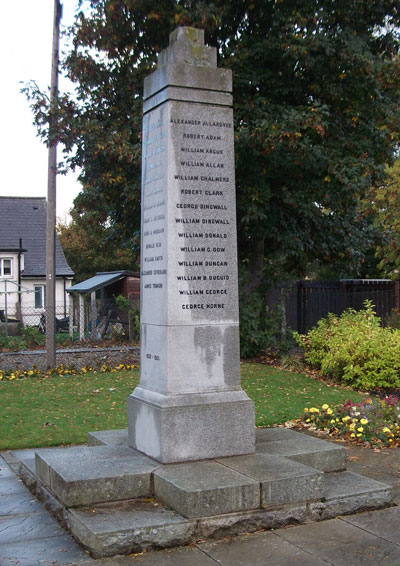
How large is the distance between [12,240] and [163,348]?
38606 mm

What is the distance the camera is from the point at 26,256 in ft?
142

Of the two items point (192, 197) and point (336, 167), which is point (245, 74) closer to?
point (336, 167)

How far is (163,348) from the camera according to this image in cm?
593

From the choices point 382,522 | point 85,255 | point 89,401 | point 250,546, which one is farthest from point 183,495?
point 85,255

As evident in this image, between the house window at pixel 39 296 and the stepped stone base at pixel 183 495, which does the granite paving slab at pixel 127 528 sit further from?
the house window at pixel 39 296

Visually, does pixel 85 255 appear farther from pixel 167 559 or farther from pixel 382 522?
pixel 167 559

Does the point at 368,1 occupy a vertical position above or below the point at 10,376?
above

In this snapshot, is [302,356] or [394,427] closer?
[394,427]

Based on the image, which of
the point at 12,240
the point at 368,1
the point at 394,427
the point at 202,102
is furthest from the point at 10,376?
the point at 12,240

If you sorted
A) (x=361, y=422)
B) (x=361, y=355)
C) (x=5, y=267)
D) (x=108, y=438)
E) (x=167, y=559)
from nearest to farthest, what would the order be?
(x=167, y=559) < (x=108, y=438) < (x=361, y=422) < (x=361, y=355) < (x=5, y=267)

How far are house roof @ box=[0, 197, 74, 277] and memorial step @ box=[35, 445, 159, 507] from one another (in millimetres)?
35904

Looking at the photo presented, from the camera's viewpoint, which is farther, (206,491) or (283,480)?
(283,480)

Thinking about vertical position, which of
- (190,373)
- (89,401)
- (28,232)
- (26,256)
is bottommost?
(89,401)

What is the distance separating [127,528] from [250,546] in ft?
3.01
